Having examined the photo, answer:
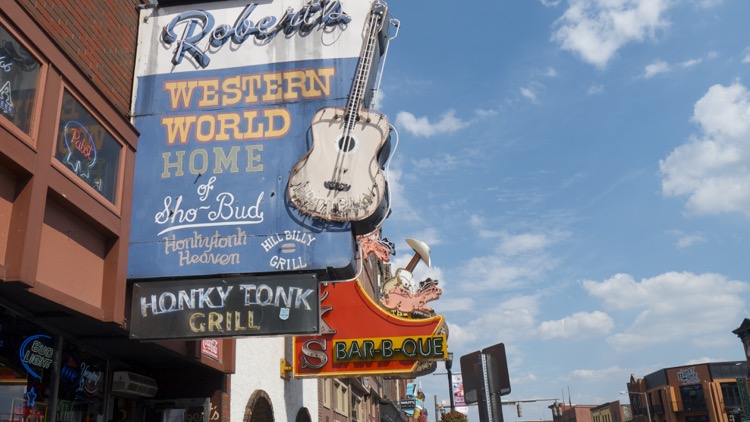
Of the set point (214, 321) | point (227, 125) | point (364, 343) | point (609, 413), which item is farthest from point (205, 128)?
point (609, 413)

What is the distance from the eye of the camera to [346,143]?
8.50m

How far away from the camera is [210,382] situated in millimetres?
10906

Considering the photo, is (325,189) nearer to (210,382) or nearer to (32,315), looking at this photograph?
(32,315)

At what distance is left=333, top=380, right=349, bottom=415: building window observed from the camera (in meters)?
22.3

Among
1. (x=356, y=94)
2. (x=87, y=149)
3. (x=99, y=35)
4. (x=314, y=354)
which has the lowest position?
(x=314, y=354)

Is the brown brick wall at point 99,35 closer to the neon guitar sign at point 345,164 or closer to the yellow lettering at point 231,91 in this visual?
the yellow lettering at point 231,91

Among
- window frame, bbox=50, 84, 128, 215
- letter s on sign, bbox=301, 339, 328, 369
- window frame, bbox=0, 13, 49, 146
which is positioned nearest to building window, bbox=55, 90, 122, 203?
window frame, bbox=50, 84, 128, 215

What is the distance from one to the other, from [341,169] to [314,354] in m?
8.08

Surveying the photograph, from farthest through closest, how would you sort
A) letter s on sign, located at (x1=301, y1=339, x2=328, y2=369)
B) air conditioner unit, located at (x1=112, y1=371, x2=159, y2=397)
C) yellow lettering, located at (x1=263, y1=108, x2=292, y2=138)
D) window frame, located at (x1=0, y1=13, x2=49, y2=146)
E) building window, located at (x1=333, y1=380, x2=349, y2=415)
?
building window, located at (x1=333, y1=380, x2=349, y2=415), letter s on sign, located at (x1=301, y1=339, x2=328, y2=369), air conditioner unit, located at (x1=112, y1=371, x2=159, y2=397), yellow lettering, located at (x1=263, y1=108, x2=292, y2=138), window frame, located at (x1=0, y1=13, x2=49, y2=146)

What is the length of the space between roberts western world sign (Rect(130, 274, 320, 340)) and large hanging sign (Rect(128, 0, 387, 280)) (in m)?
0.23

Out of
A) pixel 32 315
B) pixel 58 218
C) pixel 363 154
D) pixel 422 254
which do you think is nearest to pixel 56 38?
pixel 58 218

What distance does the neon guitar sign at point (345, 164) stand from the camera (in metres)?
8.13

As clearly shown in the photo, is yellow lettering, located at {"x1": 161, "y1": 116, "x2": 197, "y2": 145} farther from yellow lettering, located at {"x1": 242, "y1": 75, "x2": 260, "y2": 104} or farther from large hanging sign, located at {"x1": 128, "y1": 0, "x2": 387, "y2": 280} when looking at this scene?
yellow lettering, located at {"x1": 242, "y1": 75, "x2": 260, "y2": 104}

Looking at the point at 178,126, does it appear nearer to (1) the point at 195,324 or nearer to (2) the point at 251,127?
(2) the point at 251,127
